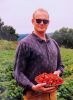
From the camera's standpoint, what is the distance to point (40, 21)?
2633 mm

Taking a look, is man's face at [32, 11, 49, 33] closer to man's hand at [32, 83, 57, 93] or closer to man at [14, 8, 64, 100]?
man at [14, 8, 64, 100]

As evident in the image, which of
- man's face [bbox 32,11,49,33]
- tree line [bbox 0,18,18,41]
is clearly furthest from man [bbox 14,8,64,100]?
tree line [bbox 0,18,18,41]

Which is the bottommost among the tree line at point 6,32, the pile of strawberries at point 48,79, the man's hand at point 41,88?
the tree line at point 6,32

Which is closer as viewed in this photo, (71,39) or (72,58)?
(71,39)

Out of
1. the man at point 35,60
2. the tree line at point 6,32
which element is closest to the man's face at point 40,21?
the man at point 35,60

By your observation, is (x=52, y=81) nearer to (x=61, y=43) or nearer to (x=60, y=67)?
(x=60, y=67)

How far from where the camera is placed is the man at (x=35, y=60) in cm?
258

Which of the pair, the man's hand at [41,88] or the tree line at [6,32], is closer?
the man's hand at [41,88]

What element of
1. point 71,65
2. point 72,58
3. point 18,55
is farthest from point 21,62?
point 72,58

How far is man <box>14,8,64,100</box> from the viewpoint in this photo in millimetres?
2582

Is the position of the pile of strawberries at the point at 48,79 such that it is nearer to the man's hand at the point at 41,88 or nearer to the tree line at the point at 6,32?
the man's hand at the point at 41,88

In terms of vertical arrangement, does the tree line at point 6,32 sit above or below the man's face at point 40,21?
below

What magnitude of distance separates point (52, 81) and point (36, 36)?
313mm

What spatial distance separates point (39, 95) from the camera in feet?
8.62
